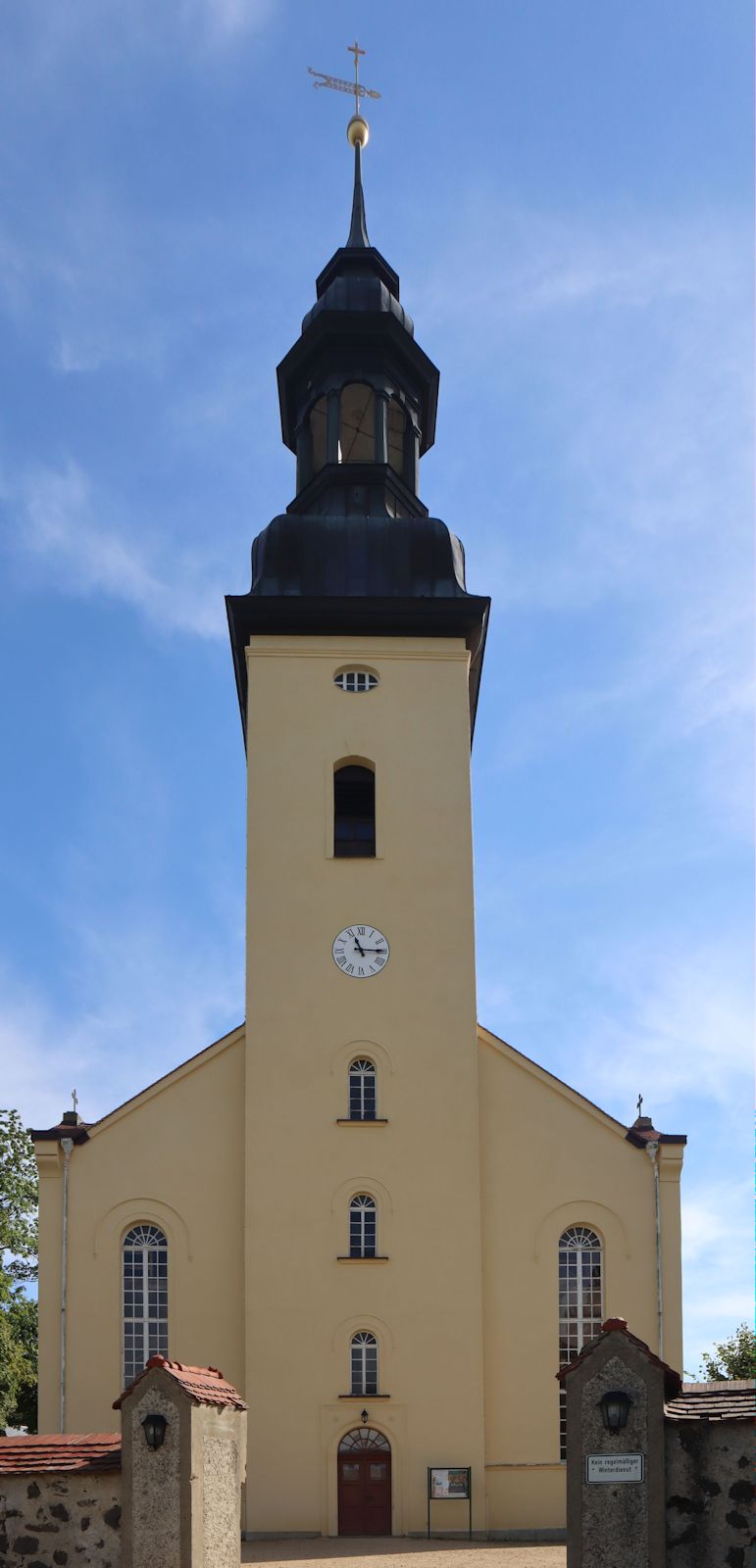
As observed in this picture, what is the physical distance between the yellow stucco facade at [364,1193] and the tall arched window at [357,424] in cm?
689

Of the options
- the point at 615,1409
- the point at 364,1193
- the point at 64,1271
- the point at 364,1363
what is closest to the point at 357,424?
the point at 364,1193

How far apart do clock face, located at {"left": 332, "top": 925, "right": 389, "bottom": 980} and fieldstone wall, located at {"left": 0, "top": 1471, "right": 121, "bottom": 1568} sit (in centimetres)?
1509

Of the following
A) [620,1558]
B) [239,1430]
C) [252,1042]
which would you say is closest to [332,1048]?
[252,1042]

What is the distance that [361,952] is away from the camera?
27562 mm

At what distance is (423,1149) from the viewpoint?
26.4 m

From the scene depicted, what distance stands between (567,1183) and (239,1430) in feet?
44.6

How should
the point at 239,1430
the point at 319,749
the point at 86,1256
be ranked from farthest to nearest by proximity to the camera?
the point at 319,749, the point at 86,1256, the point at 239,1430

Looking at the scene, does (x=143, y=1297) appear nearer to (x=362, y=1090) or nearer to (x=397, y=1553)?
(x=362, y=1090)

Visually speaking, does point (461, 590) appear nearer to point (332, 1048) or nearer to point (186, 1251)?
point (332, 1048)

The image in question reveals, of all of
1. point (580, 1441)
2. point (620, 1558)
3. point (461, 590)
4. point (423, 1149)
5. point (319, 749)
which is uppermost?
point (461, 590)

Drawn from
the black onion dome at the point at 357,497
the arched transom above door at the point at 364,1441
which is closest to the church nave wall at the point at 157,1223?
the arched transom above door at the point at 364,1441

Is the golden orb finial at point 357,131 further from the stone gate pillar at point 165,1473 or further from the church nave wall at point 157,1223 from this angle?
the stone gate pillar at point 165,1473

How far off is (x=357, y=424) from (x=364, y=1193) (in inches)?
589

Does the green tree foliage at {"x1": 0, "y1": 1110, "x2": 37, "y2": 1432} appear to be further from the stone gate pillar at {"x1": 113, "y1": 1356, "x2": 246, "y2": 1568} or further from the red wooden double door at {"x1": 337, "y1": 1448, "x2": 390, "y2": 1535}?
the stone gate pillar at {"x1": 113, "y1": 1356, "x2": 246, "y2": 1568}
